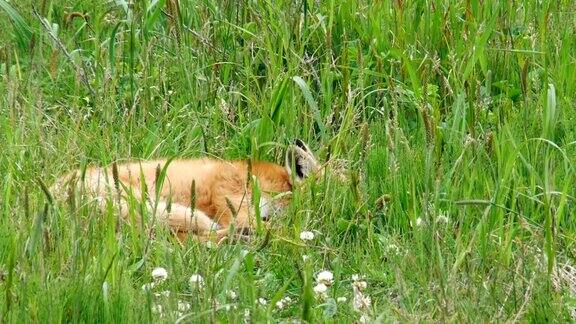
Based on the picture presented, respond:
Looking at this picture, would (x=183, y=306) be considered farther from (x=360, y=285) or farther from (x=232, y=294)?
(x=360, y=285)

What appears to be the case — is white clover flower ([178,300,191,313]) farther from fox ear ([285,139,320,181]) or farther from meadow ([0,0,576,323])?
fox ear ([285,139,320,181])

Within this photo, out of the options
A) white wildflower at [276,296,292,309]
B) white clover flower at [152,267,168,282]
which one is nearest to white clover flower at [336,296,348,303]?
white wildflower at [276,296,292,309]

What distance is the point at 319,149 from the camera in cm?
524

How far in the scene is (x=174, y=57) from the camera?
20.1ft

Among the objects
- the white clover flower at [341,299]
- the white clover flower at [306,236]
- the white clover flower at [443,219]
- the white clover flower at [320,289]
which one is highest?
the white clover flower at [443,219]

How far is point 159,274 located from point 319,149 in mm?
1571

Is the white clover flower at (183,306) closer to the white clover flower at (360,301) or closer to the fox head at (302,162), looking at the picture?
the white clover flower at (360,301)

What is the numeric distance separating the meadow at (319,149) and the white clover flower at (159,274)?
0.13ft

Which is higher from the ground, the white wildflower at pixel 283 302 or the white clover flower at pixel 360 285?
the white clover flower at pixel 360 285

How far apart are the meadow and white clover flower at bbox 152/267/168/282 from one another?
0.04 meters

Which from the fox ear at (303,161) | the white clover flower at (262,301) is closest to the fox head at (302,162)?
the fox ear at (303,161)

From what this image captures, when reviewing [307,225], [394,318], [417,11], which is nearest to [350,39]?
[417,11]

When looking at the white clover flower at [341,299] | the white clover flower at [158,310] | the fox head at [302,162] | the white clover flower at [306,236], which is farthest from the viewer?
the fox head at [302,162]

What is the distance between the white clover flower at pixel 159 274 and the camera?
3830 mm
